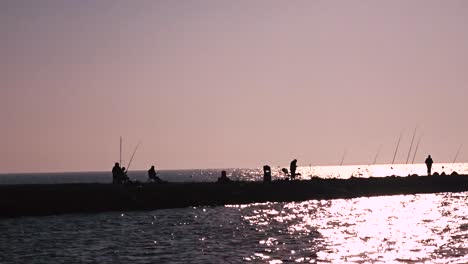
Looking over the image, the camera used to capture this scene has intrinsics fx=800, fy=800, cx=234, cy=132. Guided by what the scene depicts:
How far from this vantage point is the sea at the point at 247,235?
31.0m

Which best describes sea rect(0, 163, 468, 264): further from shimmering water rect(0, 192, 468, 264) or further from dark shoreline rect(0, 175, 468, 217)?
dark shoreline rect(0, 175, 468, 217)

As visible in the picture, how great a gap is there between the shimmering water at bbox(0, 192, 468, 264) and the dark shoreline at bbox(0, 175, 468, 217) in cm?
136

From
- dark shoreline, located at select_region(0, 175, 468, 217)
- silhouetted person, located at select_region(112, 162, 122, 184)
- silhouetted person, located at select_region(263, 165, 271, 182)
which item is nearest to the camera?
dark shoreline, located at select_region(0, 175, 468, 217)

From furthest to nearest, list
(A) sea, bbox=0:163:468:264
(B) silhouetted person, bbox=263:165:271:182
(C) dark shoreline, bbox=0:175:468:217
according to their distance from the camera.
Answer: (B) silhouetted person, bbox=263:165:271:182, (C) dark shoreline, bbox=0:175:468:217, (A) sea, bbox=0:163:468:264

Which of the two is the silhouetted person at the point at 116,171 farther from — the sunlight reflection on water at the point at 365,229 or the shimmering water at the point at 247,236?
the sunlight reflection on water at the point at 365,229

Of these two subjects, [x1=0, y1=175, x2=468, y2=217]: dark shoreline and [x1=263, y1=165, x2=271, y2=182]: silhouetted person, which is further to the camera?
[x1=263, y1=165, x2=271, y2=182]: silhouetted person

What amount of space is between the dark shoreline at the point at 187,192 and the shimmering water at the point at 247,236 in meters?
1.36

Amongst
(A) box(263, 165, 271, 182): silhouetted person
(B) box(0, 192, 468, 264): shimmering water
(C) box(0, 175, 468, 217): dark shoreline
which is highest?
(A) box(263, 165, 271, 182): silhouetted person

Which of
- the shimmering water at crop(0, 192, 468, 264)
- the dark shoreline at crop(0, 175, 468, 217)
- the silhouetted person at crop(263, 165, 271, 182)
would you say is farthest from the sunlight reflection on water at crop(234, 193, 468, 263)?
the silhouetted person at crop(263, 165, 271, 182)

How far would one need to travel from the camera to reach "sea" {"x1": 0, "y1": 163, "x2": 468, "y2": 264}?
1222 inches

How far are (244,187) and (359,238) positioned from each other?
79.4ft

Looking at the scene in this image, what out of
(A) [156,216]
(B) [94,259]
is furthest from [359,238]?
(A) [156,216]

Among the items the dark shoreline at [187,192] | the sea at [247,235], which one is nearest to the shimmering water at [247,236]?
the sea at [247,235]

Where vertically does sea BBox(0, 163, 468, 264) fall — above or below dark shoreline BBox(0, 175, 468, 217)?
below
